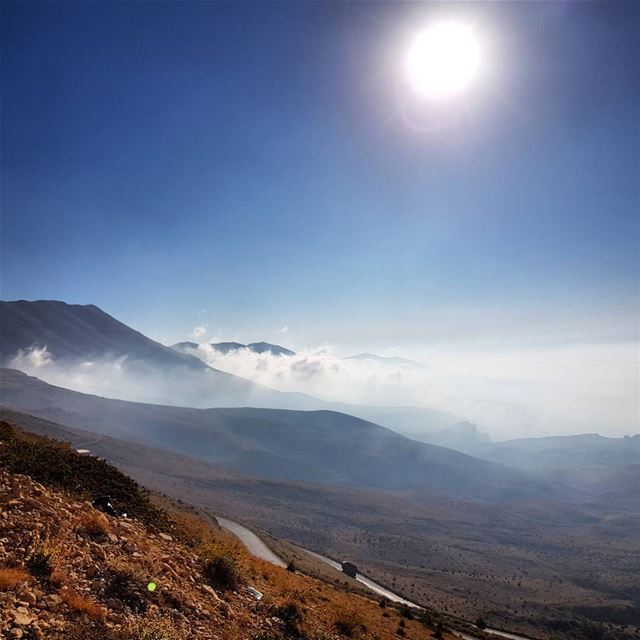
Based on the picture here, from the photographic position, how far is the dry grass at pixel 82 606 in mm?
8438

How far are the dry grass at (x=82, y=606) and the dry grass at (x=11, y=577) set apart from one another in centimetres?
82

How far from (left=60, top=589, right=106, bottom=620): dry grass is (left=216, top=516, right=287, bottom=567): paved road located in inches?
1331

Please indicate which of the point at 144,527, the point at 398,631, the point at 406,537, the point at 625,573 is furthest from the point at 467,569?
the point at 144,527

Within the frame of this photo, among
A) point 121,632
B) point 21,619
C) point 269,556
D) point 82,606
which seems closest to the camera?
point 21,619

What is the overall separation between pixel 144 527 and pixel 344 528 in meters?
119

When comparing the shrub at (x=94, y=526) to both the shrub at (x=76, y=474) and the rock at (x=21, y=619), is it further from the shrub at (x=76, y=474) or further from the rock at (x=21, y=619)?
the rock at (x=21, y=619)

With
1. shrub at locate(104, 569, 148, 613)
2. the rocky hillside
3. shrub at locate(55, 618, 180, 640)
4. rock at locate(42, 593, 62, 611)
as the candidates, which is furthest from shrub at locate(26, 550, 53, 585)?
shrub at locate(55, 618, 180, 640)

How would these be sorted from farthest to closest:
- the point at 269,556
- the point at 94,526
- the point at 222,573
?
1. the point at 269,556
2. the point at 222,573
3. the point at 94,526

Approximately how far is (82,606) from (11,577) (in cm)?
147

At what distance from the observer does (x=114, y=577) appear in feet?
32.5

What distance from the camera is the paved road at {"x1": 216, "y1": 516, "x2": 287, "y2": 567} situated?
45.6 meters

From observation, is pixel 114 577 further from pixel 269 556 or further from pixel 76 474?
pixel 269 556

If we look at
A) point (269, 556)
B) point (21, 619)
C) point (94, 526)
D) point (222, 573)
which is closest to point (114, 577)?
point (94, 526)

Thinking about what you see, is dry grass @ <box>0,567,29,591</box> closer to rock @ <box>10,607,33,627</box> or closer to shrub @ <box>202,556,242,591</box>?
rock @ <box>10,607,33,627</box>
